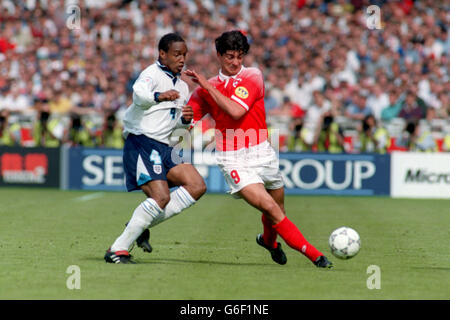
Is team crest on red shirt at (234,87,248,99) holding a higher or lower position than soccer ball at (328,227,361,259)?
higher

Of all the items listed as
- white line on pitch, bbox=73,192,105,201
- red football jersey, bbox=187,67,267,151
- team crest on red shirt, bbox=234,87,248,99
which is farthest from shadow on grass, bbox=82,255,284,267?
white line on pitch, bbox=73,192,105,201

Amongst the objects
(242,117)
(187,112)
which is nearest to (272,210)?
(242,117)

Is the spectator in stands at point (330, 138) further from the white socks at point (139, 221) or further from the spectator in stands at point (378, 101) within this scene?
the white socks at point (139, 221)

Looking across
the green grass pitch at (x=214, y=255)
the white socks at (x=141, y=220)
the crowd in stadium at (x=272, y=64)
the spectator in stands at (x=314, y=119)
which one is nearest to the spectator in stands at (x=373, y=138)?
the crowd in stadium at (x=272, y=64)

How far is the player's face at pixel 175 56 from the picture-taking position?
7.92 m

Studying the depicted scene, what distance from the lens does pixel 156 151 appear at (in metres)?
8.02

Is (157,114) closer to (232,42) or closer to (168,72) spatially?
(168,72)

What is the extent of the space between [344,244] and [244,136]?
1.35 metres

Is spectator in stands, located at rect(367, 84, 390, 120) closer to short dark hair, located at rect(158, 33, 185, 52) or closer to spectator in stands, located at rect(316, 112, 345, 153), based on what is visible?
spectator in stands, located at rect(316, 112, 345, 153)

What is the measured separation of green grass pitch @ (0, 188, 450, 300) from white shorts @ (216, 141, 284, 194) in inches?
31.7

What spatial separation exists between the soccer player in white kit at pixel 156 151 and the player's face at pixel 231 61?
1.42 ft

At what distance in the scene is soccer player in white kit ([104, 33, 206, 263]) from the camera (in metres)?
7.80

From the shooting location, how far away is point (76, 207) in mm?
14742

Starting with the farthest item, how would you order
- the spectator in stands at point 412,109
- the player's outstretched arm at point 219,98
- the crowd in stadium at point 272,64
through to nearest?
the spectator in stands at point 412,109, the crowd in stadium at point 272,64, the player's outstretched arm at point 219,98
